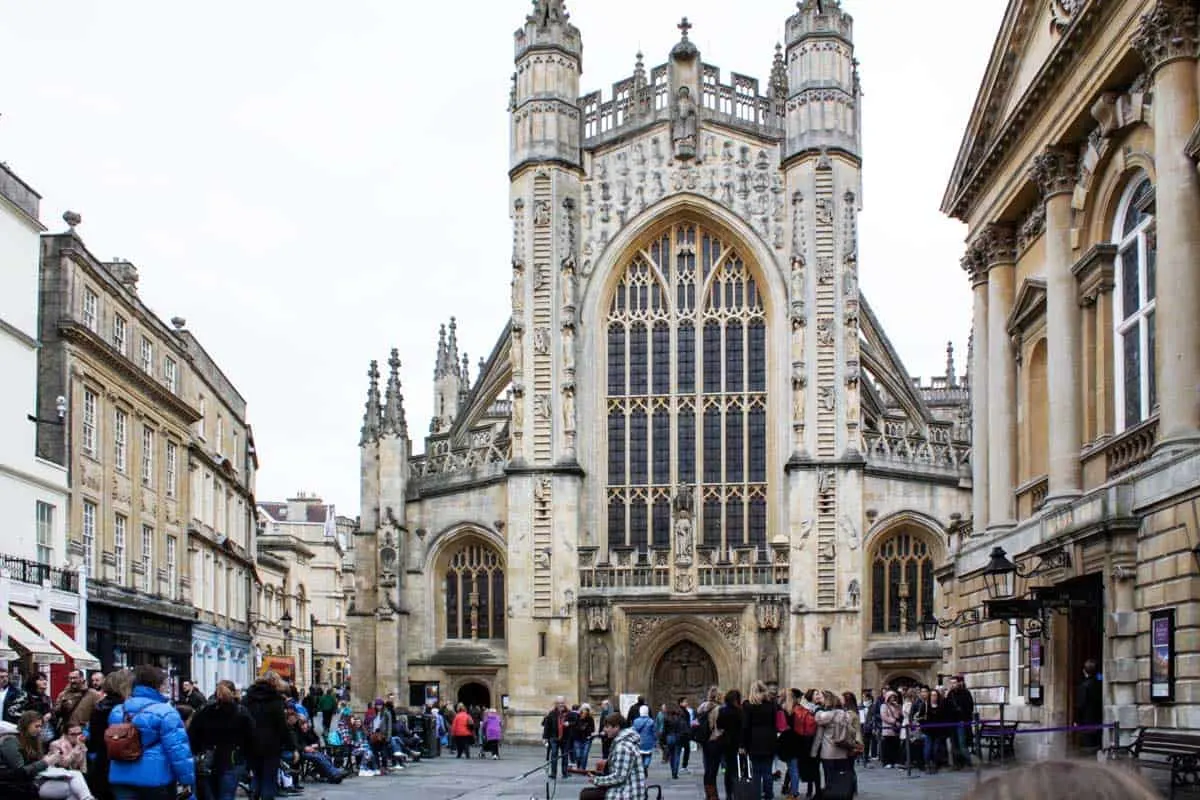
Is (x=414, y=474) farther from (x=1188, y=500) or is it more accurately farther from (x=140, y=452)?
(x=1188, y=500)

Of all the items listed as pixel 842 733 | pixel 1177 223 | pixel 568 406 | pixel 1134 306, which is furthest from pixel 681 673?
pixel 1177 223

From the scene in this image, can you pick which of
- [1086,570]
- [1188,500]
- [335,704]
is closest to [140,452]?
[335,704]

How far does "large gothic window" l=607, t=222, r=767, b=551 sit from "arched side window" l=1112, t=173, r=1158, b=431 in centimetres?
2486

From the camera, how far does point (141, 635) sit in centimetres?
3747

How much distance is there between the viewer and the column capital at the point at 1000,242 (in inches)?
1019

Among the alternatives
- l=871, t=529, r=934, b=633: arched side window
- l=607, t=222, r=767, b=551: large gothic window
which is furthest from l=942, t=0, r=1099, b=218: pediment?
l=871, t=529, r=934, b=633: arched side window

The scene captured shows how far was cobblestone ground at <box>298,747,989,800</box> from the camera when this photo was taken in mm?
21875

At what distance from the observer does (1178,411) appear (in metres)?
17.3

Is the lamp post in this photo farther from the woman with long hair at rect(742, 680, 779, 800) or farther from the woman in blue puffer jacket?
the woman in blue puffer jacket

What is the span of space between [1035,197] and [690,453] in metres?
22.2

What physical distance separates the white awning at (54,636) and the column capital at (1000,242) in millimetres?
16470

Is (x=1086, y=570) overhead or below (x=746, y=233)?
below

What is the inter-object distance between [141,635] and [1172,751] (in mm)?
27048

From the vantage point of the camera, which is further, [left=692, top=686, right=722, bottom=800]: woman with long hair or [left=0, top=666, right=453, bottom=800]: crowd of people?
[left=692, top=686, right=722, bottom=800]: woman with long hair
